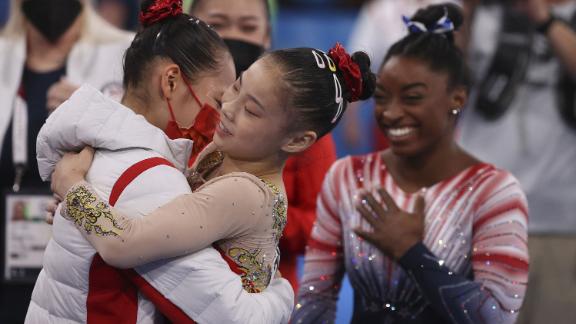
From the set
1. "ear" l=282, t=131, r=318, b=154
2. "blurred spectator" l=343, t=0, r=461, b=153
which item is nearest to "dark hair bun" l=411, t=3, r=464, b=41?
"ear" l=282, t=131, r=318, b=154

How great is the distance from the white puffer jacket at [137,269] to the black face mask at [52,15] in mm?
1249

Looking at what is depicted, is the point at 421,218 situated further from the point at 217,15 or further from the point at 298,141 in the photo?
the point at 217,15

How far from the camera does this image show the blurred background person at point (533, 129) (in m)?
3.77

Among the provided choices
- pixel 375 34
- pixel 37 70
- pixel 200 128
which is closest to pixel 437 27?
pixel 200 128

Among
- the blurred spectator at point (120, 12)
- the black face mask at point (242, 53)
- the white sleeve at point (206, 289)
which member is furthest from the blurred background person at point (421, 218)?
the blurred spectator at point (120, 12)

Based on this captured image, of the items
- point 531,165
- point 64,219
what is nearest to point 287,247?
point 64,219

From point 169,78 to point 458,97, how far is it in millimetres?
879

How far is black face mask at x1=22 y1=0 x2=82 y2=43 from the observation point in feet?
9.82

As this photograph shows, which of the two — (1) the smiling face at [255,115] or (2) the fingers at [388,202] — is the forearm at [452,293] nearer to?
(2) the fingers at [388,202]

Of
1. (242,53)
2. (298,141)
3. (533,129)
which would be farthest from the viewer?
(533,129)

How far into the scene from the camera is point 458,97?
244 cm

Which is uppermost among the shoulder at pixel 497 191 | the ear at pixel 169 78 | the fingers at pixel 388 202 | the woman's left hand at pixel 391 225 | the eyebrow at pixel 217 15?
the ear at pixel 169 78

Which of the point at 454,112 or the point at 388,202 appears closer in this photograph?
the point at 388,202

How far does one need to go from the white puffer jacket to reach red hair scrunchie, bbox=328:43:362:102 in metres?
0.35
